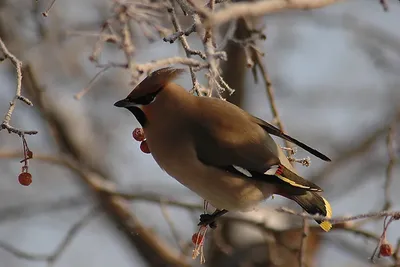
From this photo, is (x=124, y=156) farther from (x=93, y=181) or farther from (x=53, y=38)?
(x=93, y=181)

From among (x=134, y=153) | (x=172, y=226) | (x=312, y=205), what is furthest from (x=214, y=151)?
(x=134, y=153)

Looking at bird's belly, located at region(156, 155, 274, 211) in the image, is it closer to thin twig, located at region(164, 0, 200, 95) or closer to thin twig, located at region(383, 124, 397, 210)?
thin twig, located at region(164, 0, 200, 95)

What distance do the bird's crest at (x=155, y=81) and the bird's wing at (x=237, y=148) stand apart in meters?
0.15

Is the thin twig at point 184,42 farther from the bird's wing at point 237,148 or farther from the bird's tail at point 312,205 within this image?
the bird's tail at point 312,205

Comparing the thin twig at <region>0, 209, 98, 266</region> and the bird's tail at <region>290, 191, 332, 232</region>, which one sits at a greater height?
the bird's tail at <region>290, 191, 332, 232</region>

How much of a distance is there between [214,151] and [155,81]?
0.30m

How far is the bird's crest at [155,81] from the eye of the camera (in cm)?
242

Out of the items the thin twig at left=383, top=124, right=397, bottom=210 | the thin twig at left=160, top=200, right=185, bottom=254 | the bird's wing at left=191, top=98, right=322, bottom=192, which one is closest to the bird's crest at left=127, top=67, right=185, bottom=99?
the bird's wing at left=191, top=98, right=322, bottom=192

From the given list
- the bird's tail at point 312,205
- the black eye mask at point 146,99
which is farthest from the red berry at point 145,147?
the bird's tail at point 312,205

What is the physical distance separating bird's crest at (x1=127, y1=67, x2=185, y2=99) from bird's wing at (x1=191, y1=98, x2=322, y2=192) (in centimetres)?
15

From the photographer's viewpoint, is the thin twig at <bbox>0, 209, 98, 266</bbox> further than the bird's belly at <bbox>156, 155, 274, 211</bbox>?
Yes

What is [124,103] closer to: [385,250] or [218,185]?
[218,185]

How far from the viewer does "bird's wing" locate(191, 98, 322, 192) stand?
8.23 ft

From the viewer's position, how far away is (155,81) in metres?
2.45
